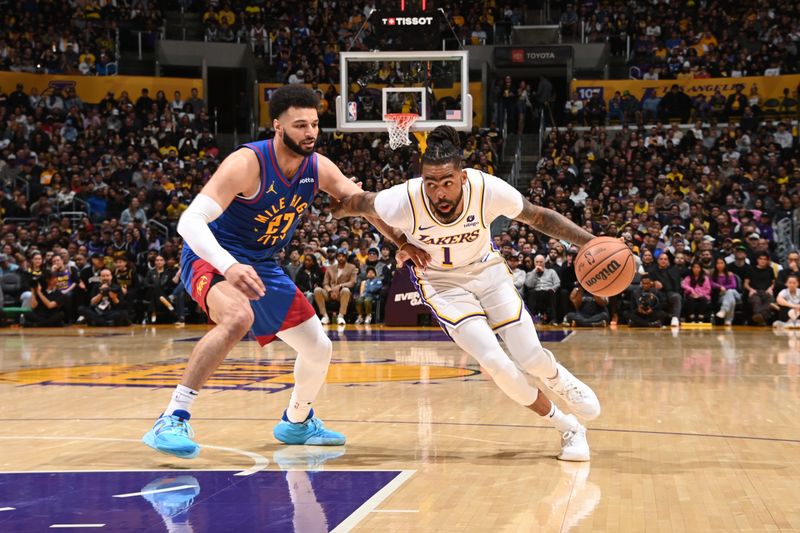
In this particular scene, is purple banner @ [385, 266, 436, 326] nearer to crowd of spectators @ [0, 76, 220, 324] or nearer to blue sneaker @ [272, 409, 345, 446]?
crowd of spectators @ [0, 76, 220, 324]

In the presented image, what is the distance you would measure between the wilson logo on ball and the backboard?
405 inches

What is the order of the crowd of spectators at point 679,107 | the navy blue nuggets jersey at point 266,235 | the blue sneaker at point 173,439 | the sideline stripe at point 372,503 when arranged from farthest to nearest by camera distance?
the crowd of spectators at point 679,107 → the navy blue nuggets jersey at point 266,235 → the blue sneaker at point 173,439 → the sideline stripe at point 372,503

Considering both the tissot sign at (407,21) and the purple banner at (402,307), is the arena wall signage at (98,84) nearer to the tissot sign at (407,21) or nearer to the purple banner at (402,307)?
the tissot sign at (407,21)

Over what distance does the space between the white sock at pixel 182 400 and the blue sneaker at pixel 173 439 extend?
0.16 ft

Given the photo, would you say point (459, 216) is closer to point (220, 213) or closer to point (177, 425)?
point (220, 213)

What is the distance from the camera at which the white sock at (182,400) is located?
5.29 metres

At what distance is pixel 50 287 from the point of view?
→ 18016 mm

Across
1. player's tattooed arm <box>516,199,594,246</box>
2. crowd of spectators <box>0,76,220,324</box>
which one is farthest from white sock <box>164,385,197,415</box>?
crowd of spectators <box>0,76,220,324</box>

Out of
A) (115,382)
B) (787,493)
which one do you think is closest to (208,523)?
(787,493)

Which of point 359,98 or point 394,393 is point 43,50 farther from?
point 394,393

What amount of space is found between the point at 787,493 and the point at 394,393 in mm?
4164

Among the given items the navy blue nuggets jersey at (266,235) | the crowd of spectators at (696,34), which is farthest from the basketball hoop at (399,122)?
the crowd of spectators at (696,34)

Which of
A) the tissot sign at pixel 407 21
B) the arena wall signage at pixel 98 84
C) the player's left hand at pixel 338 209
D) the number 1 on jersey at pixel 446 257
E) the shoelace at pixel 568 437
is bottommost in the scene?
the shoelace at pixel 568 437

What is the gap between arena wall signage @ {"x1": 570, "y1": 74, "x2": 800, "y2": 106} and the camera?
24438mm
